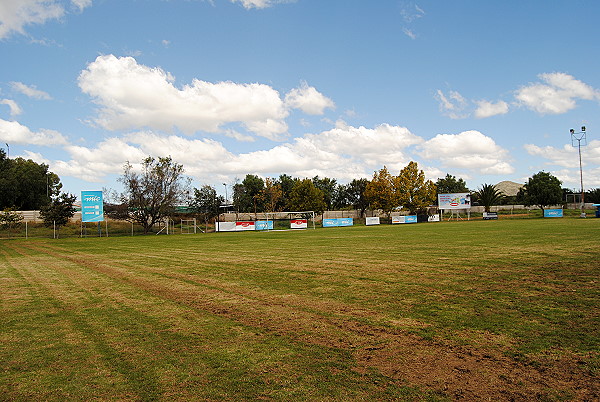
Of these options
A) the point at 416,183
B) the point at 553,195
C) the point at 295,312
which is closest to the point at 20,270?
the point at 295,312

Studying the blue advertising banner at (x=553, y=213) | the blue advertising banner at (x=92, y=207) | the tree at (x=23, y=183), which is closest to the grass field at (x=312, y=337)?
Answer: the blue advertising banner at (x=92, y=207)

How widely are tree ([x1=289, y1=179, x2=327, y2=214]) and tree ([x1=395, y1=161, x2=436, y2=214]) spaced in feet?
56.0

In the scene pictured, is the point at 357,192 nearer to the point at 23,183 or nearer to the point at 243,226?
the point at 243,226

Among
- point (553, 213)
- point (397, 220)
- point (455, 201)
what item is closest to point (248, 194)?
point (397, 220)

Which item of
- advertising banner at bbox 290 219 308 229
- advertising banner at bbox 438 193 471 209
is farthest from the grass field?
advertising banner at bbox 438 193 471 209

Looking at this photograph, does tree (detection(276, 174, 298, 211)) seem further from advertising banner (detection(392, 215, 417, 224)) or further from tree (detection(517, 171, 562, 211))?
tree (detection(517, 171, 562, 211))

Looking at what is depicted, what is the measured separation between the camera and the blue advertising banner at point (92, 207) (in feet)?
130

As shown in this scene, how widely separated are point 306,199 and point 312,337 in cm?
7926

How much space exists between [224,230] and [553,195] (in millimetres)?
69524

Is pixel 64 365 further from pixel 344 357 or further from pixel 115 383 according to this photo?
pixel 344 357

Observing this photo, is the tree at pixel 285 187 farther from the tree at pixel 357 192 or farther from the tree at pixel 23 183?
the tree at pixel 23 183

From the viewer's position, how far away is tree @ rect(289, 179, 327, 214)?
8494 centimetres

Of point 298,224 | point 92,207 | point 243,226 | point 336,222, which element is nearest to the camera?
point 92,207

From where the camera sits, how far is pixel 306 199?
85.2 m
